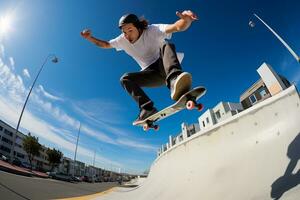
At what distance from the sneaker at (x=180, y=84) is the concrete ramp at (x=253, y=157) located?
103 cm

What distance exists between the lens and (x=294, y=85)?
2.21 metres

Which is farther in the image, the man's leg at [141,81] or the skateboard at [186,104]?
the man's leg at [141,81]

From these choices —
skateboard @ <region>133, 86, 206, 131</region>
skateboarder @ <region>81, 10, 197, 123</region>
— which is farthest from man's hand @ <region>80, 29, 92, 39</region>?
skateboard @ <region>133, 86, 206, 131</region>

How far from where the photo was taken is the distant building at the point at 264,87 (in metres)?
19.8

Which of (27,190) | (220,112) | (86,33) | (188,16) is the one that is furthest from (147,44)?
(220,112)

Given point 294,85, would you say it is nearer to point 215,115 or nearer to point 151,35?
point 151,35

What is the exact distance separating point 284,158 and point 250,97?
36.6 meters

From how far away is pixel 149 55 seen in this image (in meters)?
3.14

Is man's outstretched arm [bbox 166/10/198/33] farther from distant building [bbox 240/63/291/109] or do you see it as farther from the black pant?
distant building [bbox 240/63/291/109]

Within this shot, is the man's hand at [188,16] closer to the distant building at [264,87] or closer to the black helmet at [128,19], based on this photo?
the black helmet at [128,19]

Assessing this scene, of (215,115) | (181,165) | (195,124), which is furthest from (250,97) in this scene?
(181,165)

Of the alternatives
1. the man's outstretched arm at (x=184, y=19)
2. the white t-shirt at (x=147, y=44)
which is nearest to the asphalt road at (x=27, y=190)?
the white t-shirt at (x=147, y=44)

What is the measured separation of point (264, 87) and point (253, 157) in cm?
3319

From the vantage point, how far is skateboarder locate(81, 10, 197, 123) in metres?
2.52
